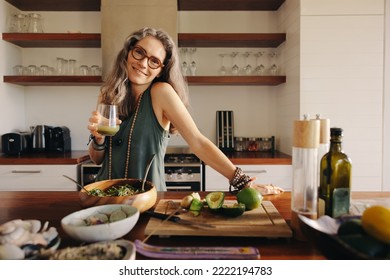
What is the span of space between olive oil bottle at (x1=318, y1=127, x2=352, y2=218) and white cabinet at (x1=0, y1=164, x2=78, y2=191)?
1.80 meters

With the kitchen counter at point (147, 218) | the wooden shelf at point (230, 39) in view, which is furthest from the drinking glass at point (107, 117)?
the wooden shelf at point (230, 39)

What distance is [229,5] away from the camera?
261 cm

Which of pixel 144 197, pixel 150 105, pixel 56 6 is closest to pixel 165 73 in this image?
pixel 150 105

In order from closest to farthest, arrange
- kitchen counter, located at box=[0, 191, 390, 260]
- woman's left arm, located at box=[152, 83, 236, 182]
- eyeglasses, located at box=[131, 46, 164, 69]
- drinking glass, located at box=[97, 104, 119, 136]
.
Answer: kitchen counter, located at box=[0, 191, 390, 260] < drinking glass, located at box=[97, 104, 119, 136] < woman's left arm, located at box=[152, 83, 236, 182] < eyeglasses, located at box=[131, 46, 164, 69]

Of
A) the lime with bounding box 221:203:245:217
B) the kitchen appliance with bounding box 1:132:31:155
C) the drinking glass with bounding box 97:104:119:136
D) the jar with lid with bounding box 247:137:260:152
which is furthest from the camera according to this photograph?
the jar with lid with bounding box 247:137:260:152

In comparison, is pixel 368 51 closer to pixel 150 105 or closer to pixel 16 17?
pixel 150 105

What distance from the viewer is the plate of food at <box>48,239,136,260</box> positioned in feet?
1.79

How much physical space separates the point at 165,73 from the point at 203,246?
34.5 inches

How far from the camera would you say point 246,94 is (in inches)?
110

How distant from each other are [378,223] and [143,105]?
97 cm

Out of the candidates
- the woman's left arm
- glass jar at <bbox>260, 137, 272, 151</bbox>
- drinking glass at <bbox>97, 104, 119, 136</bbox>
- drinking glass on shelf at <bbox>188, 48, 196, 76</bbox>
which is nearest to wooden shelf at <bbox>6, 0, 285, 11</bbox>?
drinking glass on shelf at <bbox>188, 48, 196, 76</bbox>

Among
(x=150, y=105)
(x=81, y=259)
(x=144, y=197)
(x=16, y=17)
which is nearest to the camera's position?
(x=81, y=259)

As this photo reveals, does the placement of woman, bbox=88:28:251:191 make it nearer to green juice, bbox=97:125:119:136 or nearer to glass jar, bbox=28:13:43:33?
green juice, bbox=97:125:119:136
